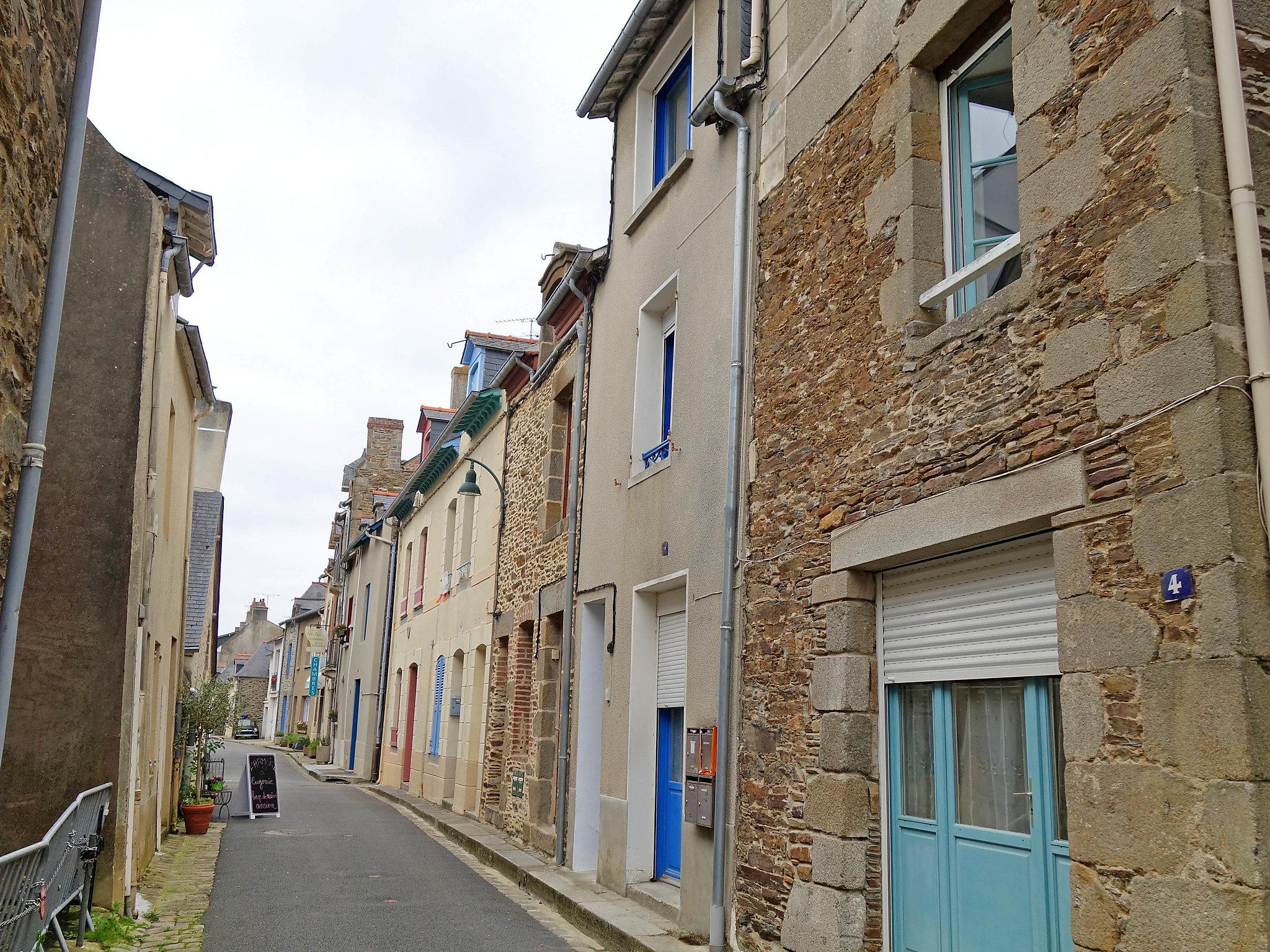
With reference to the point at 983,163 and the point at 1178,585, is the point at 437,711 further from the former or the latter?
the point at 1178,585

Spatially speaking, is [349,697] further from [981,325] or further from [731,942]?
[981,325]

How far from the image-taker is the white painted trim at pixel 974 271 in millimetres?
4863

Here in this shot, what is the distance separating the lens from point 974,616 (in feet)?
16.4

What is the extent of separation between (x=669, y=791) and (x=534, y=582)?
14.6 ft

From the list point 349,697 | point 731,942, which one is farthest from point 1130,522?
point 349,697

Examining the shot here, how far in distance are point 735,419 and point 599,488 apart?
10.8 feet

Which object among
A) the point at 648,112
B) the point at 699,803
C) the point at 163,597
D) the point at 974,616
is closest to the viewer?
the point at 974,616

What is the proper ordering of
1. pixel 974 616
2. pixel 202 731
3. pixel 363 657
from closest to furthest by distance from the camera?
1. pixel 974 616
2. pixel 202 731
3. pixel 363 657

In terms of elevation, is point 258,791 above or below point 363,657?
below

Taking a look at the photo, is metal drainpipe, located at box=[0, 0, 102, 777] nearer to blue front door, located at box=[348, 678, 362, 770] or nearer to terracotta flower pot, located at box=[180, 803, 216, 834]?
terracotta flower pot, located at box=[180, 803, 216, 834]

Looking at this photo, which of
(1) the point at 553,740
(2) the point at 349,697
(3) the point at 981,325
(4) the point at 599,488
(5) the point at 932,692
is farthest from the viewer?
(2) the point at 349,697

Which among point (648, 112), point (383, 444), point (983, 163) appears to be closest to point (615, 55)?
point (648, 112)

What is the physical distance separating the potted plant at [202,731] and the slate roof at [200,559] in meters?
1.63

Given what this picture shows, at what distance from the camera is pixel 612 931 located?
287 inches
